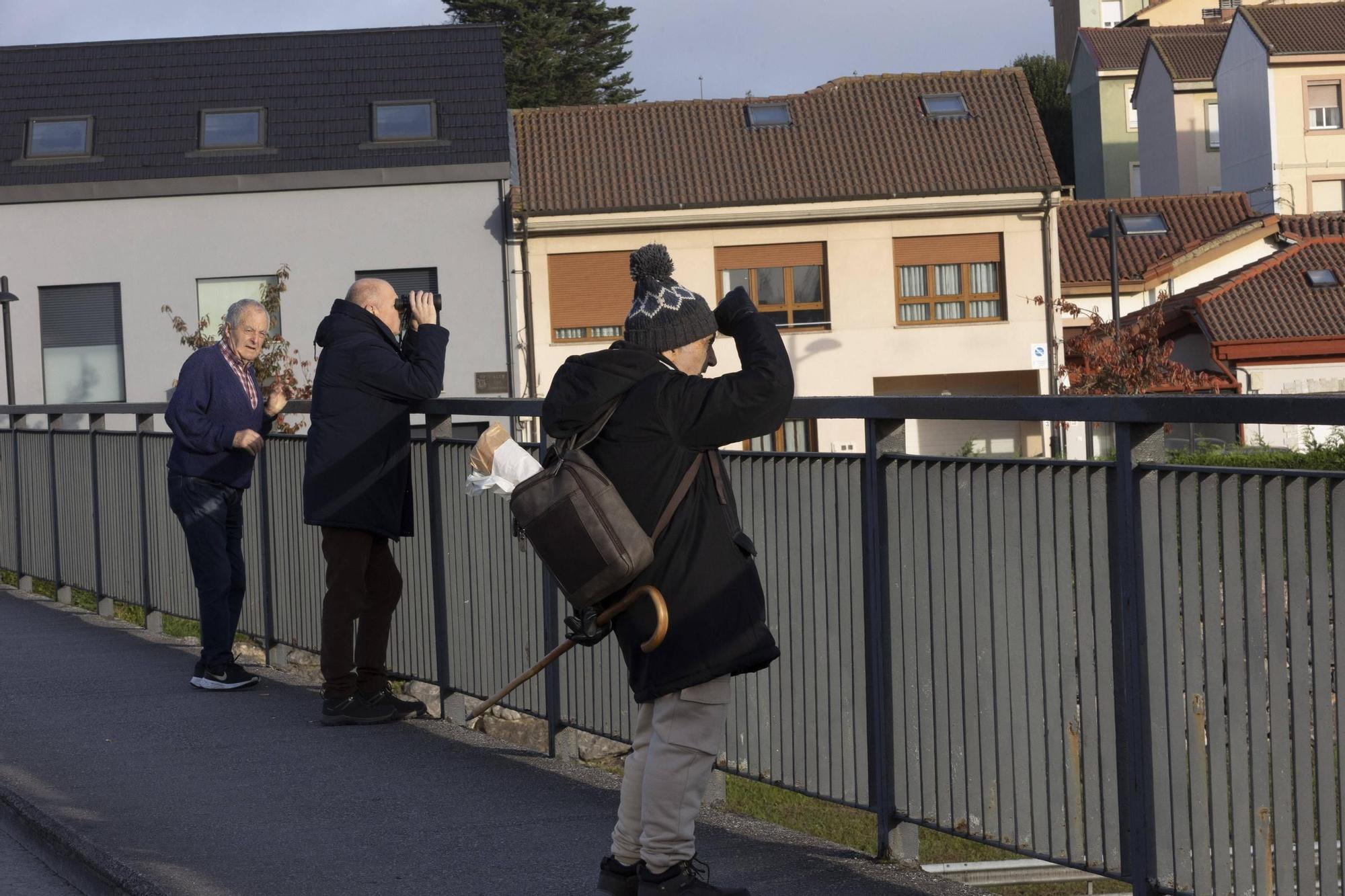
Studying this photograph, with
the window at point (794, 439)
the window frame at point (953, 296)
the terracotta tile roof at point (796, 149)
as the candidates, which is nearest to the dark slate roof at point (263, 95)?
the terracotta tile roof at point (796, 149)

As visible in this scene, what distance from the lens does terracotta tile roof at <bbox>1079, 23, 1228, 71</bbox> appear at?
63250mm

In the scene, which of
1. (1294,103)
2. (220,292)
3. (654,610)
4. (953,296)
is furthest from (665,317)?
(1294,103)

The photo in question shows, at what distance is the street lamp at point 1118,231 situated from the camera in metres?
31.4

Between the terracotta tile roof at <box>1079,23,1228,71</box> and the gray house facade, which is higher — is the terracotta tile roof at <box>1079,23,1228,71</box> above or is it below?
above

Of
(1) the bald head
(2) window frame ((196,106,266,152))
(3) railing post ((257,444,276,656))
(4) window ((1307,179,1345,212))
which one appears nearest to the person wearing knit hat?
(1) the bald head

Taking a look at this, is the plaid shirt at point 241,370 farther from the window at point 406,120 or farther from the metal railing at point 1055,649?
the window at point 406,120

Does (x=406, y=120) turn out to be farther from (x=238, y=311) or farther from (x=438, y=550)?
(x=438, y=550)

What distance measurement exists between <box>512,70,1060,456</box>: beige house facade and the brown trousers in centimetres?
2941

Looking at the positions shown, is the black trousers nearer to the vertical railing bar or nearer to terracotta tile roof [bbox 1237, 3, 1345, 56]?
the vertical railing bar

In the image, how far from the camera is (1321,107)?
5069cm

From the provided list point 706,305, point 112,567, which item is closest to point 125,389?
point 112,567

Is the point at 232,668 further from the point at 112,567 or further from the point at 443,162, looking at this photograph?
the point at 443,162

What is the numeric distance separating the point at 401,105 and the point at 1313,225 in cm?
2629

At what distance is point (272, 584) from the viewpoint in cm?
860
